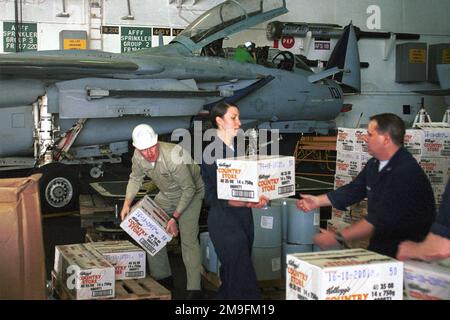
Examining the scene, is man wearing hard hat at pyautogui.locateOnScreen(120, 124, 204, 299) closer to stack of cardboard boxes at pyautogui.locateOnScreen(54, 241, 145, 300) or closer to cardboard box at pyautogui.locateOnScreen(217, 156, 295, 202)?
stack of cardboard boxes at pyautogui.locateOnScreen(54, 241, 145, 300)

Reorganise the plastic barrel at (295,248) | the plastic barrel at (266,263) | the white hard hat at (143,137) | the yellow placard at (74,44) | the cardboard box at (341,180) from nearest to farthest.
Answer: the white hard hat at (143,137) < the plastic barrel at (266,263) < the plastic barrel at (295,248) < the cardboard box at (341,180) < the yellow placard at (74,44)

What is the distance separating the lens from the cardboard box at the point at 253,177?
3.76 m

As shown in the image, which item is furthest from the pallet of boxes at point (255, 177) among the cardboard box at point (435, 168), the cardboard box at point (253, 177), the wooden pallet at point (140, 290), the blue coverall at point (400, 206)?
the cardboard box at point (435, 168)

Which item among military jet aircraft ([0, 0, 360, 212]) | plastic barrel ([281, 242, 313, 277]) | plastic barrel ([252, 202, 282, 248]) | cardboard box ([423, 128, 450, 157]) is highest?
military jet aircraft ([0, 0, 360, 212])

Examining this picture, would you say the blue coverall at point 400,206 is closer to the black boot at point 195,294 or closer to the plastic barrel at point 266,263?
the plastic barrel at point 266,263

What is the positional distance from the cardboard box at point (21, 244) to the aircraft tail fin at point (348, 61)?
1143 cm

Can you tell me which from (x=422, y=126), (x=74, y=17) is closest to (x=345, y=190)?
(x=422, y=126)

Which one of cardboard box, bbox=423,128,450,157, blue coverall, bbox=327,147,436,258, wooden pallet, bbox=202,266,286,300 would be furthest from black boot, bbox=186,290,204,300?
cardboard box, bbox=423,128,450,157

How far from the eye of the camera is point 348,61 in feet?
46.8

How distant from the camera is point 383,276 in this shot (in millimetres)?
2635

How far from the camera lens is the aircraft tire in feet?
26.2

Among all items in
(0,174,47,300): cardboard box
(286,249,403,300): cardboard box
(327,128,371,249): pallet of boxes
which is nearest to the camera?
(286,249,403,300): cardboard box

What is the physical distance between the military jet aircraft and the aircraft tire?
0.05ft
